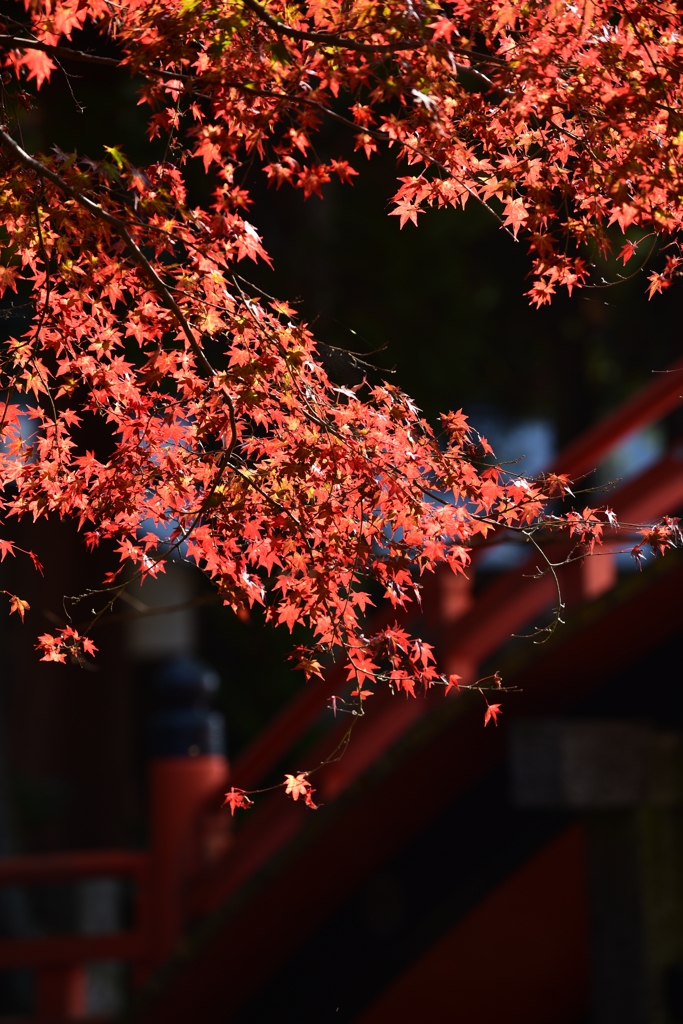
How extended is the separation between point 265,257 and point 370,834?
358cm

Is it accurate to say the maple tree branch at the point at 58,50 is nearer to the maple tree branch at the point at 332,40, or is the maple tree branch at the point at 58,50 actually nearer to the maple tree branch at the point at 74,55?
the maple tree branch at the point at 74,55

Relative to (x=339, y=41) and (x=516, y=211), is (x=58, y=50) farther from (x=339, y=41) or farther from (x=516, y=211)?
(x=516, y=211)

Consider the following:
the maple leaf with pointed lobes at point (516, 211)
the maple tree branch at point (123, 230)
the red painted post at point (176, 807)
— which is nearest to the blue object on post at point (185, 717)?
the red painted post at point (176, 807)

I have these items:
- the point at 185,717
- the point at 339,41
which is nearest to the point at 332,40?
the point at 339,41

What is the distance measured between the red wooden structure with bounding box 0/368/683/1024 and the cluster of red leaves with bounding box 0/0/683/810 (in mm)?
2026

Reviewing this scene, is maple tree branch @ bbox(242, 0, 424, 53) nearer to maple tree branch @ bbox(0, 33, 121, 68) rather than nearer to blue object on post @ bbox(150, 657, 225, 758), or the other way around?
maple tree branch @ bbox(0, 33, 121, 68)

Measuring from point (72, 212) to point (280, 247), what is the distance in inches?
324

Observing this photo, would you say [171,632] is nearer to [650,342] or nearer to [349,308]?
[349,308]

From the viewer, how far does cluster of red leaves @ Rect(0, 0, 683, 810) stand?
8.86ft

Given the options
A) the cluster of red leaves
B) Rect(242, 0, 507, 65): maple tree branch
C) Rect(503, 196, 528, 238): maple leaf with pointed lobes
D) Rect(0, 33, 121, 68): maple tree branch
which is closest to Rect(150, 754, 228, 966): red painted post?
the cluster of red leaves

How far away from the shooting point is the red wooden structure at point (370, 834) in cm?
498

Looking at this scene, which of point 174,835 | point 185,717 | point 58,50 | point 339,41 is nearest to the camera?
point 339,41

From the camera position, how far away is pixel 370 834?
569 cm

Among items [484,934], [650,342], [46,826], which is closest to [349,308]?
[650,342]
